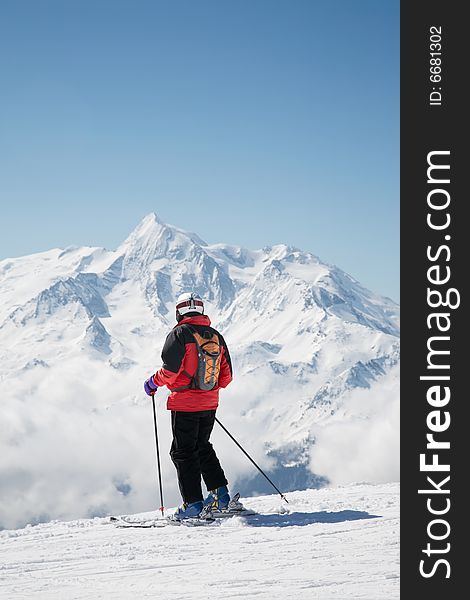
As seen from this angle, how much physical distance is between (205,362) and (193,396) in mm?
418

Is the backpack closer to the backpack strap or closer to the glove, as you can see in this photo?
the backpack strap

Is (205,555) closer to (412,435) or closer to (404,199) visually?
(412,435)

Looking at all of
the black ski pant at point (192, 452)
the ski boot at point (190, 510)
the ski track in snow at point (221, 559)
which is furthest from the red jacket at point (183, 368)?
the ski track in snow at point (221, 559)

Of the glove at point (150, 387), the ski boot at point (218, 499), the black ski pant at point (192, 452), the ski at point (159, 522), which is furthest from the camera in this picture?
the glove at point (150, 387)

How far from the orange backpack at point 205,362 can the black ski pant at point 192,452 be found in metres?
0.34

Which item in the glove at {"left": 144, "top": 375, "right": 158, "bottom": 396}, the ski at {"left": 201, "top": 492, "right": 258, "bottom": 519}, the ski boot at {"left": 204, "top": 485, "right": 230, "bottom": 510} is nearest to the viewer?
the ski at {"left": 201, "top": 492, "right": 258, "bottom": 519}

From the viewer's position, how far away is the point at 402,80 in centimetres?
486

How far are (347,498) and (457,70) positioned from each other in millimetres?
5747

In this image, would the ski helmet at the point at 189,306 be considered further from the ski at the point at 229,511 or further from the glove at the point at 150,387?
the ski at the point at 229,511

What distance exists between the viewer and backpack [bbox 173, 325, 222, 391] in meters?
7.40

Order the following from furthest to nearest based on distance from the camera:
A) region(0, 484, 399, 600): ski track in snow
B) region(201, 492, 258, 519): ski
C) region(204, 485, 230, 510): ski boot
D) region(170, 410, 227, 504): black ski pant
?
region(204, 485, 230, 510): ski boot → region(170, 410, 227, 504): black ski pant → region(201, 492, 258, 519): ski → region(0, 484, 399, 600): ski track in snow

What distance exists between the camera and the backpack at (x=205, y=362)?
7.40 m

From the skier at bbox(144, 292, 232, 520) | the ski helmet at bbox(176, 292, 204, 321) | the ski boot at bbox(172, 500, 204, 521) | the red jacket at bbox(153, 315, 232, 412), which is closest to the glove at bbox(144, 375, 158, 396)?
the skier at bbox(144, 292, 232, 520)

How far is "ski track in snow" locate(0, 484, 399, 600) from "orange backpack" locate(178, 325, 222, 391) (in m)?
1.53
